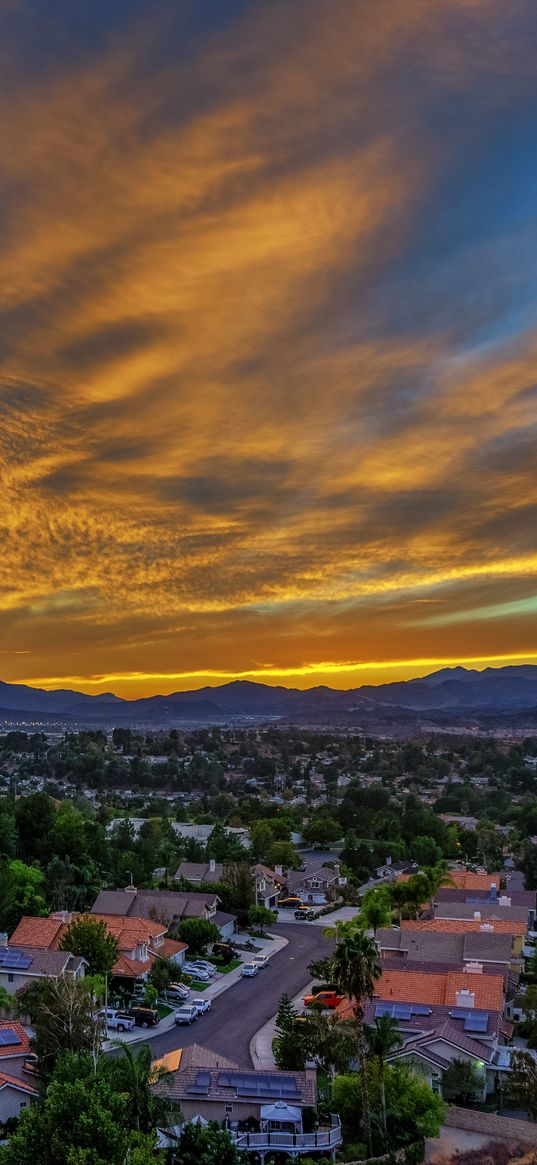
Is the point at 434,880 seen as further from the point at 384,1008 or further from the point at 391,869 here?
the point at 391,869

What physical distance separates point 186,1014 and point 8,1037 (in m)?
13.6

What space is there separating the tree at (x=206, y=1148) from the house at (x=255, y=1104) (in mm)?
1481

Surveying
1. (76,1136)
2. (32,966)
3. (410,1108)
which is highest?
(76,1136)

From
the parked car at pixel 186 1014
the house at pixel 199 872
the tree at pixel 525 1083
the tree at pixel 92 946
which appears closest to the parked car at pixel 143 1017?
the parked car at pixel 186 1014

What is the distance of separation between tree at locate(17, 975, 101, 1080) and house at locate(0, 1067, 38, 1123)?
0.79 meters

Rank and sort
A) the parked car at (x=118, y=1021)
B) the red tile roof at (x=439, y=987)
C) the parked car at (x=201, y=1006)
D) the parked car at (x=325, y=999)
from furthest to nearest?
the parked car at (x=201, y=1006) < the parked car at (x=325, y=999) < the parked car at (x=118, y=1021) < the red tile roof at (x=439, y=987)

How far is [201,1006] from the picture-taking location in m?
47.1

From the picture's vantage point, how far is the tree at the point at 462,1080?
3553cm

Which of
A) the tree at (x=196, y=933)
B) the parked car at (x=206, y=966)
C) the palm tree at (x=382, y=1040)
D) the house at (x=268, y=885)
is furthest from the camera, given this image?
the house at (x=268, y=885)

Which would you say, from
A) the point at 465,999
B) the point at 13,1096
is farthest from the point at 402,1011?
the point at 13,1096

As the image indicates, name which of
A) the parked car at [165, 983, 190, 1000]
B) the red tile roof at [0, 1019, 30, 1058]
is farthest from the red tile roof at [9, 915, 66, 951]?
the red tile roof at [0, 1019, 30, 1058]

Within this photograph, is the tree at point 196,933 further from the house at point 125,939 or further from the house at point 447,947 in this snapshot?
the house at point 447,947

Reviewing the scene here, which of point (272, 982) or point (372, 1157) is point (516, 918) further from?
point (372, 1157)

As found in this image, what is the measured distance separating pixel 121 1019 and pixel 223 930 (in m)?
21.5
